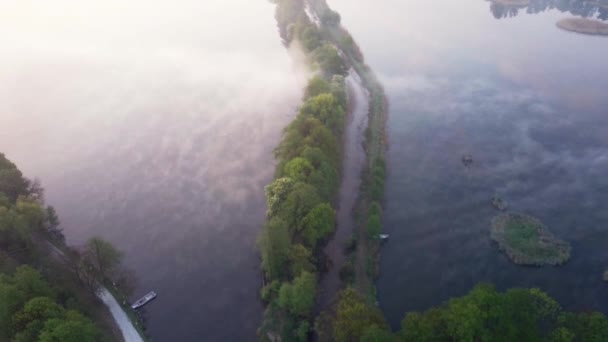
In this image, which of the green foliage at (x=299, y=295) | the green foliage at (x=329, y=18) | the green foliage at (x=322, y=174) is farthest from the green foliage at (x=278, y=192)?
the green foliage at (x=329, y=18)

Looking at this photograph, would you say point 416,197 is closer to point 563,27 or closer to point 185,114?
point 185,114

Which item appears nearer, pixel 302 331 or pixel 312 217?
pixel 302 331

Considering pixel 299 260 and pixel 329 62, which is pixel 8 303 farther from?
pixel 329 62

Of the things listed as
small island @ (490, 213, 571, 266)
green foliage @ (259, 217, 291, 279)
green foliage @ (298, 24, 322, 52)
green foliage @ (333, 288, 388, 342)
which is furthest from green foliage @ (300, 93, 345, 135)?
green foliage @ (333, 288, 388, 342)

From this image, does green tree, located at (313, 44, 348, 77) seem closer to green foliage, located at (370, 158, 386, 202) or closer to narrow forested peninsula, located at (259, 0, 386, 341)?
narrow forested peninsula, located at (259, 0, 386, 341)

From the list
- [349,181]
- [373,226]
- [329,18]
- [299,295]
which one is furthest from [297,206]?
[329,18]

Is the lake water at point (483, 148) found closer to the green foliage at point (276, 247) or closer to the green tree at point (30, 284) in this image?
the green foliage at point (276, 247)
